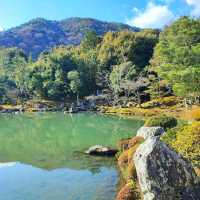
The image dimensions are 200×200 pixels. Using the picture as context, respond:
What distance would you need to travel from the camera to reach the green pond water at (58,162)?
18.6m

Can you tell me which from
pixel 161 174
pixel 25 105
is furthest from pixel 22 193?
pixel 25 105

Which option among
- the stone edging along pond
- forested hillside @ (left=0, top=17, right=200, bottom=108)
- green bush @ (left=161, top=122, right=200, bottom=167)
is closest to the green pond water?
green bush @ (left=161, top=122, right=200, bottom=167)

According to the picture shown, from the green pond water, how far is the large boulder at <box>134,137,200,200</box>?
17.5 ft

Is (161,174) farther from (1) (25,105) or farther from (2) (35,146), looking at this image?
(1) (25,105)

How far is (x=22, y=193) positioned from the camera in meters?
18.7

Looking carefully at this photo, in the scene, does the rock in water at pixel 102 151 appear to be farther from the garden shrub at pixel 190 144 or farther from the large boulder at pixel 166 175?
the large boulder at pixel 166 175

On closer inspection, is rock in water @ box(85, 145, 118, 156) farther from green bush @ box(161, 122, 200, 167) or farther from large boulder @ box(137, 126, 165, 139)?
green bush @ box(161, 122, 200, 167)

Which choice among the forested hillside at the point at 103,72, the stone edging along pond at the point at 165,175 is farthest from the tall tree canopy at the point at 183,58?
the stone edging along pond at the point at 165,175

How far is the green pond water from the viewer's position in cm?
1858

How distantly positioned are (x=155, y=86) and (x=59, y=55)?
24874mm

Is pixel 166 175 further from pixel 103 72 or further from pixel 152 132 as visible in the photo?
pixel 103 72

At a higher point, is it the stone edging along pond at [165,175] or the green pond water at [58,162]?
the stone edging along pond at [165,175]

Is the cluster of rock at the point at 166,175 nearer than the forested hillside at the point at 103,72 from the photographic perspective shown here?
Yes

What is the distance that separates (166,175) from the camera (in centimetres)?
1180
